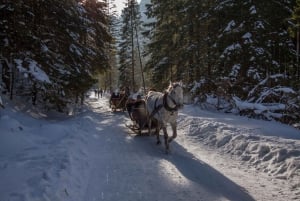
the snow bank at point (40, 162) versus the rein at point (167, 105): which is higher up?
the rein at point (167, 105)

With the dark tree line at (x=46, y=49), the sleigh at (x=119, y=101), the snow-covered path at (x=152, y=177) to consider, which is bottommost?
the snow-covered path at (x=152, y=177)

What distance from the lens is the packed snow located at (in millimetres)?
6094

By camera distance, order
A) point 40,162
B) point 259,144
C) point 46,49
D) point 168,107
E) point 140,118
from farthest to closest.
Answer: point 46,49 < point 140,118 < point 168,107 < point 259,144 < point 40,162

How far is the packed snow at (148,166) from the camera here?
240 inches

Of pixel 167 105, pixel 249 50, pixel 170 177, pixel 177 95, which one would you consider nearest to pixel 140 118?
pixel 167 105

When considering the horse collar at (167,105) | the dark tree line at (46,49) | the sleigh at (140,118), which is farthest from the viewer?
the sleigh at (140,118)

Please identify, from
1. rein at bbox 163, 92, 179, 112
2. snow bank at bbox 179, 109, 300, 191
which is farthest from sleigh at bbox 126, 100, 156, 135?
rein at bbox 163, 92, 179, 112

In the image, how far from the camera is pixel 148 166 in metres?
8.15

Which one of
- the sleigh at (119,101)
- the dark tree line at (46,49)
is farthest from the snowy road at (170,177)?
the sleigh at (119,101)

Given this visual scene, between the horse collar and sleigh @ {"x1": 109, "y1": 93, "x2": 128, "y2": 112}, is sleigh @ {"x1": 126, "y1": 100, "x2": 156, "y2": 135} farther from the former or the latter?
A: sleigh @ {"x1": 109, "y1": 93, "x2": 128, "y2": 112}

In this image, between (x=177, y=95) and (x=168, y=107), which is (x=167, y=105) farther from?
(x=177, y=95)

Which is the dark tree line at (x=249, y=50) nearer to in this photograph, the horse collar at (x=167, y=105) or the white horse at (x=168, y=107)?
the white horse at (x=168, y=107)

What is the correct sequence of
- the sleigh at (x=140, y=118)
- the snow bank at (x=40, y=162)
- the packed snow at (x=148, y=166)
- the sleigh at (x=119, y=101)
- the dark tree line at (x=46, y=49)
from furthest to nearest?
1. the sleigh at (x=119, y=101)
2. the sleigh at (x=140, y=118)
3. the dark tree line at (x=46, y=49)
4. the packed snow at (x=148, y=166)
5. the snow bank at (x=40, y=162)

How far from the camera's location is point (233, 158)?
8.83m
